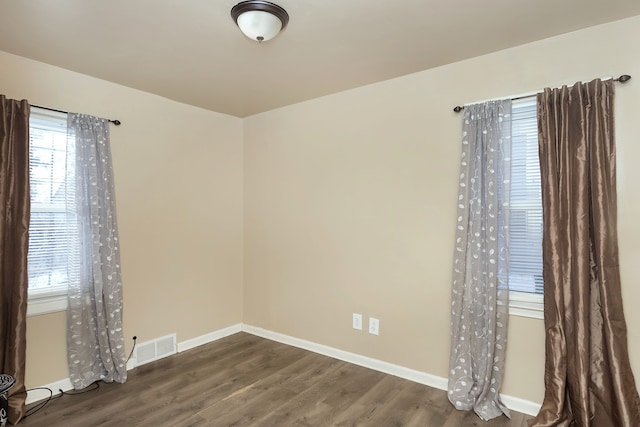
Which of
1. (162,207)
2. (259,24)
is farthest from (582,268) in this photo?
(162,207)

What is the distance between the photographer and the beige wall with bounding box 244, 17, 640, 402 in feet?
7.20

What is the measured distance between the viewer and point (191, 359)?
131 inches

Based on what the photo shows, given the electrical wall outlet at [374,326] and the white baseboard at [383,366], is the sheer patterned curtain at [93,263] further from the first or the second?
the electrical wall outlet at [374,326]

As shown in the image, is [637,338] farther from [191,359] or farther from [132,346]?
[132,346]

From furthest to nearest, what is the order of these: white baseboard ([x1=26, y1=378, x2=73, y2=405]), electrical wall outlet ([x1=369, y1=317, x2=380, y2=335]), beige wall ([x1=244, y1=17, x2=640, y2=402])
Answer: electrical wall outlet ([x1=369, y1=317, x2=380, y2=335]) → white baseboard ([x1=26, y1=378, x2=73, y2=405]) → beige wall ([x1=244, y1=17, x2=640, y2=402])

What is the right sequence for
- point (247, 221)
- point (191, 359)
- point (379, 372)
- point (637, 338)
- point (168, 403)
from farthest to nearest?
1. point (247, 221)
2. point (191, 359)
3. point (379, 372)
4. point (168, 403)
5. point (637, 338)

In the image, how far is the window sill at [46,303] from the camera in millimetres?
2573

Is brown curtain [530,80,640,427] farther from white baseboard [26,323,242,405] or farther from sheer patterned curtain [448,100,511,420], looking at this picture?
white baseboard [26,323,242,405]

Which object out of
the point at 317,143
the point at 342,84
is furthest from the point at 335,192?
the point at 342,84

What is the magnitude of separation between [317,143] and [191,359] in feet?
7.58

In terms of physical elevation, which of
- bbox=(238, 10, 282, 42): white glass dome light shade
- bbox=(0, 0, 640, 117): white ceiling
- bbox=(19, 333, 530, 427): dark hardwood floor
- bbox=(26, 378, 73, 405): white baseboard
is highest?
bbox=(0, 0, 640, 117): white ceiling

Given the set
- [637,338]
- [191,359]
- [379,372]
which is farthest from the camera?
[191,359]

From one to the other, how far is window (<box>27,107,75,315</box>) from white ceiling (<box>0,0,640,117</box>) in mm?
496

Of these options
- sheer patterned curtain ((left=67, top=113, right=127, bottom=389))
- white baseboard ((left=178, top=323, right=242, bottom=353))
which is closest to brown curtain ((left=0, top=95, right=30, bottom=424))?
sheer patterned curtain ((left=67, top=113, right=127, bottom=389))
